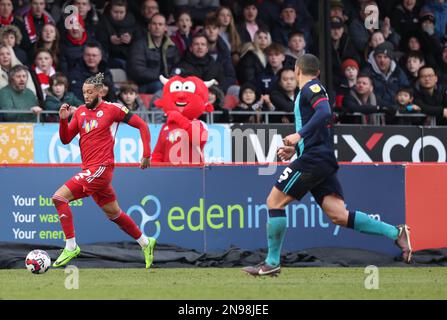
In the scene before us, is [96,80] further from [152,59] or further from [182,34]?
[182,34]

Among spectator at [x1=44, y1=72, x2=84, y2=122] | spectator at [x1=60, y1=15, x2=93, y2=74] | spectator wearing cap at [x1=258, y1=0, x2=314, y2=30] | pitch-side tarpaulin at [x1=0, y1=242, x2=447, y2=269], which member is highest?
spectator wearing cap at [x1=258, y1=0, x2=314, y2=30]

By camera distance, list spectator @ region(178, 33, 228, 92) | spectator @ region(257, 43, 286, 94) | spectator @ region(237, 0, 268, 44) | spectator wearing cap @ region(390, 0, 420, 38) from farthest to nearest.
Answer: spectator wearing cap @ region(390, 0, 420, 38)
spectator @ region(237, 0, 268, 44)
spectator @ region(257, 43, 286, 94)
spectator @ region(178, 33, 228, 92)

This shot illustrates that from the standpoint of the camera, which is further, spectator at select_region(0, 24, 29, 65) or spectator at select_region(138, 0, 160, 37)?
spectator at select_region(138, 0, 160, 37)

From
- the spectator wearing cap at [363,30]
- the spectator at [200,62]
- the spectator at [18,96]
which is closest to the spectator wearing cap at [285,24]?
the spectator wearing cap at [363,30]

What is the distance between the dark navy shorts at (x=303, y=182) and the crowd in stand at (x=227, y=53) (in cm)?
509

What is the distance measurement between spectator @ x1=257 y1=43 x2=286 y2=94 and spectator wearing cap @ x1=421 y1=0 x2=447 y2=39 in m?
3.66

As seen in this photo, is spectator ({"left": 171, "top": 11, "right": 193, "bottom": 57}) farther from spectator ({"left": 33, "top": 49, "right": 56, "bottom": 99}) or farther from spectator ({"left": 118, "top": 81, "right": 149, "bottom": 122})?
spectator ({"left": 33, "top": 49, "right": 56, "bottom": 99})

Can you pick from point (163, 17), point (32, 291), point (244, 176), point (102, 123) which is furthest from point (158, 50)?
point (32, 291)

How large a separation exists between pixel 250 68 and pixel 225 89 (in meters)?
0.61

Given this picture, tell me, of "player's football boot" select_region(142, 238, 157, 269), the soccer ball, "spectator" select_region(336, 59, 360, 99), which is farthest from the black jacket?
the soccer ball

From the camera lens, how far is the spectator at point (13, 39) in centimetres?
1652

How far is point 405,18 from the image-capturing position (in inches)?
812

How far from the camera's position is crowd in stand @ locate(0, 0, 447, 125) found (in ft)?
55.2

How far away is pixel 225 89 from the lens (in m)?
18.2
